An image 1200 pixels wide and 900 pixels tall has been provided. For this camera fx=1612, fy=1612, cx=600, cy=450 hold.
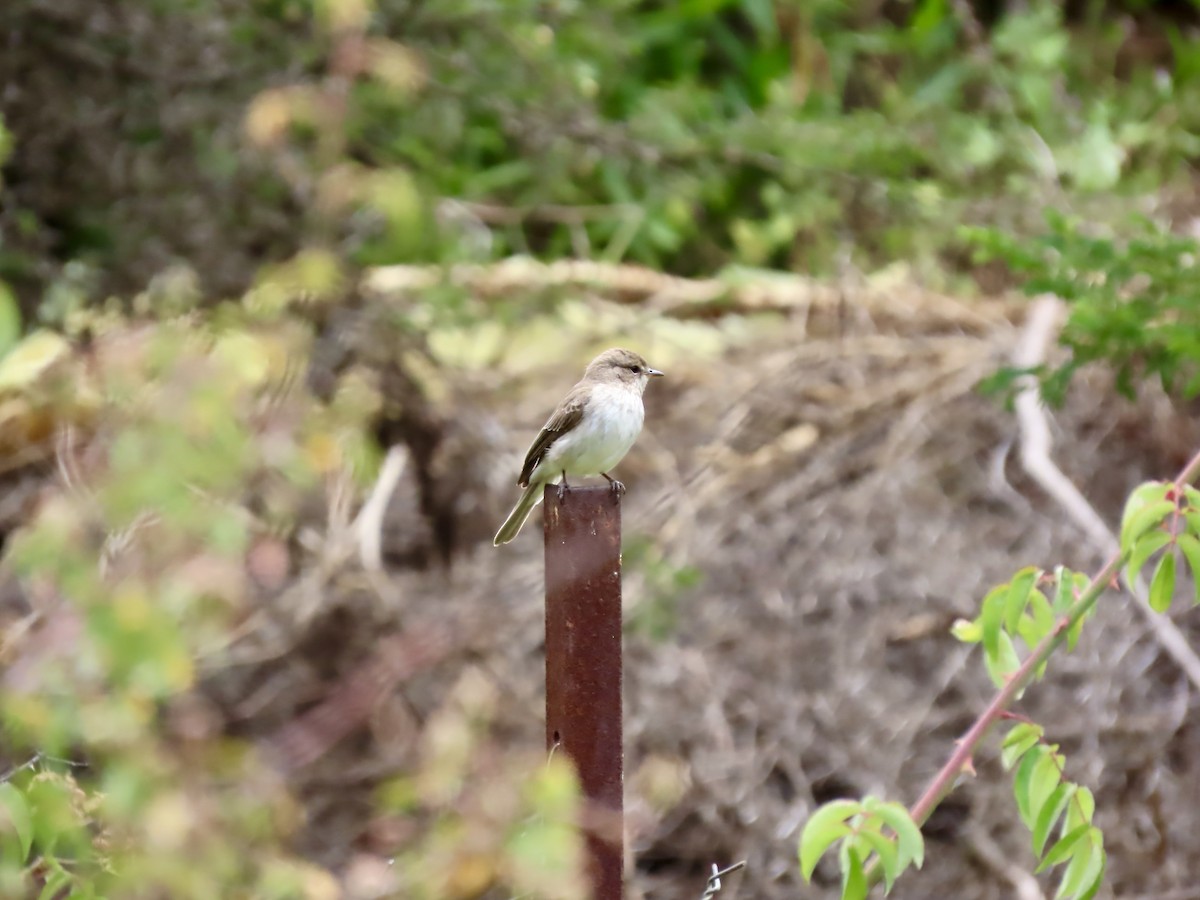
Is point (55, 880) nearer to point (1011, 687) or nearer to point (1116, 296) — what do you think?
point (1011, 687)

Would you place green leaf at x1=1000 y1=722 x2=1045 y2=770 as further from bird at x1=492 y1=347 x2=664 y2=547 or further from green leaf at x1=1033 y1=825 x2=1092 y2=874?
bird at x1=492 y1=347 x2=664 y2=547

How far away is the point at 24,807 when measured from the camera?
6.89 ft

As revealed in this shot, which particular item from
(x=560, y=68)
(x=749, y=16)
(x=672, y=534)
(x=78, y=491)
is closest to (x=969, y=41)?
(x=749, y=16)

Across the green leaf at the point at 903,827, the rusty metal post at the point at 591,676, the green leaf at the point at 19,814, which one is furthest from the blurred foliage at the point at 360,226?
the green leaf at the point at 903,827

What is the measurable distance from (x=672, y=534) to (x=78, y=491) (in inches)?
127

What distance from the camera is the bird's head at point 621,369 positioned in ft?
15.4

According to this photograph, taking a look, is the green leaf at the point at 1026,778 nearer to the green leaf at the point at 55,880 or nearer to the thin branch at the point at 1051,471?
the green leaf at the point at 55,880

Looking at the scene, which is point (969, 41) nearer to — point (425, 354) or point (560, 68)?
point (560, 68)

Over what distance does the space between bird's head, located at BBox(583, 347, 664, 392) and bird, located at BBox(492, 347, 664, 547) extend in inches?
2.6

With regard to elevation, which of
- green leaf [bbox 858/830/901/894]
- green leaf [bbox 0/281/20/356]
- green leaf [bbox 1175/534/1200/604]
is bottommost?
green leaf [bbox 858/830/901/894]

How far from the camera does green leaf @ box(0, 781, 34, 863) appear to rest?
2.05 m

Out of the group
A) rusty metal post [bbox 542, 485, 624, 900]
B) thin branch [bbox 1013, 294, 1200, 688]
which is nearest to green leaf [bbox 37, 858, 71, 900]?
rusty metal post [bbox 542, 485, 624, 900]

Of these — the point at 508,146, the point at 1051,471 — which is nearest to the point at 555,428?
the point at 1051,471

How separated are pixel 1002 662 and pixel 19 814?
1.44m
